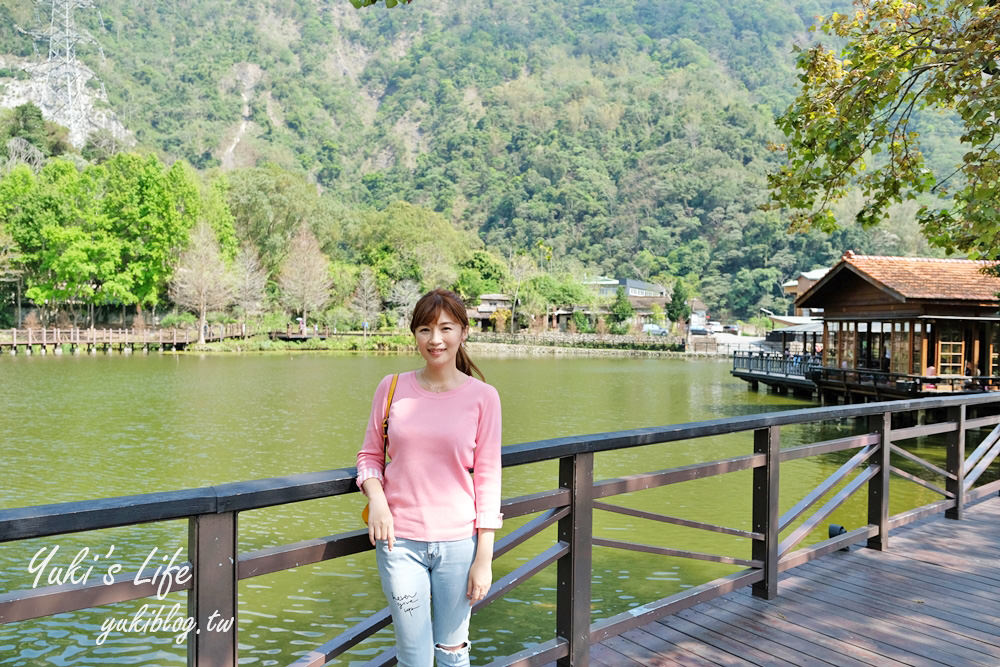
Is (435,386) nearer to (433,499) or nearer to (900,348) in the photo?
(433,499)

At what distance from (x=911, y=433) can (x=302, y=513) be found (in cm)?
694

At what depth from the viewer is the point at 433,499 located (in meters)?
2.03

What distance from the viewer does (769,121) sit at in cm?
11675

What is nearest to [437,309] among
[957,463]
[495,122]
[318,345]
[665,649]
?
[665,649]

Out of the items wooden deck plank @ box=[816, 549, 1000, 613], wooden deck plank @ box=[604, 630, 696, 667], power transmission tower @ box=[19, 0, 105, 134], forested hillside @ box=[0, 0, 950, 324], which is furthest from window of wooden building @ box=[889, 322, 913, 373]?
power transmission tower @ box=[19, 0, 105, 134]

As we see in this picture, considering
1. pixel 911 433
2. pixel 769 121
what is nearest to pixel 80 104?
pixel 769 121

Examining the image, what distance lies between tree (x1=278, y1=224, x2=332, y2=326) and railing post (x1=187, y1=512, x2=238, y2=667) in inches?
1956

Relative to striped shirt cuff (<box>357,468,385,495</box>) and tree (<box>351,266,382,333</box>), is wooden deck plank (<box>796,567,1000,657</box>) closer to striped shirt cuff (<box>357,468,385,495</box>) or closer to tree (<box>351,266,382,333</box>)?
striped shirt cuff (<box>357,468,385,495</box>)

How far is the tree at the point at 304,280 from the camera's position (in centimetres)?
5075

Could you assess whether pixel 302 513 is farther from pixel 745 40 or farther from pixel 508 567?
pixel 745 40

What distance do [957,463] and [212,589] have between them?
5265 mm

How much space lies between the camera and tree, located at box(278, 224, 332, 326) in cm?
5075

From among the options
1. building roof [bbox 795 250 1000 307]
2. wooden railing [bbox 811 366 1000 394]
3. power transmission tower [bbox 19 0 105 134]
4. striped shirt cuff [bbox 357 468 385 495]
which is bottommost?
wooden railing [bbox 811 366 1000 394]

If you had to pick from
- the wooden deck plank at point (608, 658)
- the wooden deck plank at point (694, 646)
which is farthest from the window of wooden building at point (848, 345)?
the wooden deck plank at point (608, 658)
